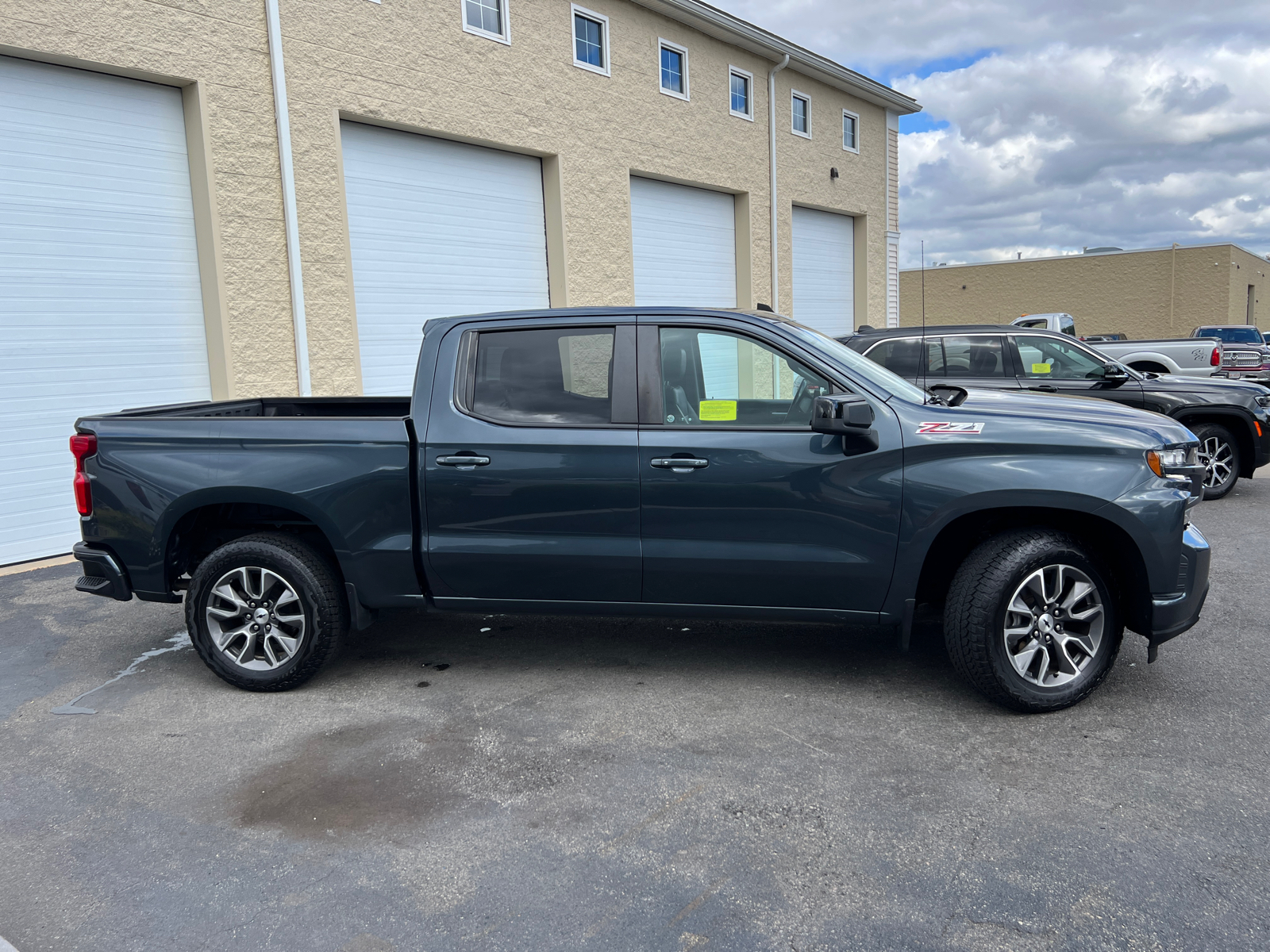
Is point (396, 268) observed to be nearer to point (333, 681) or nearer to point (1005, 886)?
point (333, 681)

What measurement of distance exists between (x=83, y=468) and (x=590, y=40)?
10979 mm

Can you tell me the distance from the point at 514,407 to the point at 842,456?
5.20 ft

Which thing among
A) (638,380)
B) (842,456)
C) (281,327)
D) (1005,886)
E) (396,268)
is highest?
(396,268)

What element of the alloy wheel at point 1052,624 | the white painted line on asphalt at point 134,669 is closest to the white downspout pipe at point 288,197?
the white painted line on asphalt at point 134,669

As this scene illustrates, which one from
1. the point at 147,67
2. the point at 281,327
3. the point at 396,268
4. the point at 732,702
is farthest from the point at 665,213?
the point at 732,702

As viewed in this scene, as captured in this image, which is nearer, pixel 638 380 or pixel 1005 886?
pixel 1005 886

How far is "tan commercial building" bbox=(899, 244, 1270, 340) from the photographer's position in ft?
139

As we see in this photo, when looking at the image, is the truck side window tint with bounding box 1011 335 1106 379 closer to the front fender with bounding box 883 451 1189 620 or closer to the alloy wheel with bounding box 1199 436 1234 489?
the alloy wheel with bounding box 1199 436 1234 489

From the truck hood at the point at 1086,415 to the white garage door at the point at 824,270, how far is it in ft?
43.9

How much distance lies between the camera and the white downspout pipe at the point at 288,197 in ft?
30.8

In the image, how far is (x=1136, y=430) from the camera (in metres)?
3.95

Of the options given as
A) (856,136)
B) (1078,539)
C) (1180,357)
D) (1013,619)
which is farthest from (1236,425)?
(856,136)

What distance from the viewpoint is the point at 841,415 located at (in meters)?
3.97

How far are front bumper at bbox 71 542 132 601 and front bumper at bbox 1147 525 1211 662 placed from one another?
4889mm
